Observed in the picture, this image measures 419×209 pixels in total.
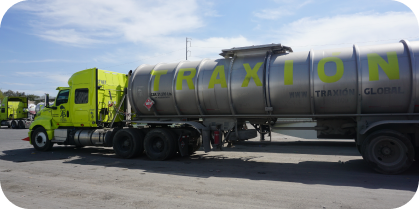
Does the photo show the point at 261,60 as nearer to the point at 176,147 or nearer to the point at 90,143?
the point at 176,147

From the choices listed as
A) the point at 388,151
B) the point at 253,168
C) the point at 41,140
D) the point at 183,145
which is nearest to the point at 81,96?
the point at 41,140

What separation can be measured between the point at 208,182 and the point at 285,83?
3.85 meters

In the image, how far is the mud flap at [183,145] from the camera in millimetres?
10094

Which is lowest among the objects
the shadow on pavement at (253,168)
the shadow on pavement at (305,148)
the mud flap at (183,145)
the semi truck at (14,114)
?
the shadow on pavement at (253,168)

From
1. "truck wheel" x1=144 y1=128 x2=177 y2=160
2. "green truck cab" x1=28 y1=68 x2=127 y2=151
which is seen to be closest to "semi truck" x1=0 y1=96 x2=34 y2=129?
"green truck cab" x1=28 y1=68 x2=127 y2=151

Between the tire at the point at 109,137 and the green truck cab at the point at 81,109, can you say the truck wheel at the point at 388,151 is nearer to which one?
the tire at the point at 109,137

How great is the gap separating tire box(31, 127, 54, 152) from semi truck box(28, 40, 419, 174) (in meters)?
0.05

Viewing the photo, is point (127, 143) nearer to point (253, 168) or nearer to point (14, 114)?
point (253, 168)

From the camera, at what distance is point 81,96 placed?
11.9 metres

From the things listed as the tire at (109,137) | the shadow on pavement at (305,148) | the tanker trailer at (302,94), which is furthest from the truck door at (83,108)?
the shadow on pavement at (305,148)

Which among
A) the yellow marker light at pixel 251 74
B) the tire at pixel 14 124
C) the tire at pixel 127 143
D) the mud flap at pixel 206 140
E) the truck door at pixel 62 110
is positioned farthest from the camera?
the tire at pixel 14 124

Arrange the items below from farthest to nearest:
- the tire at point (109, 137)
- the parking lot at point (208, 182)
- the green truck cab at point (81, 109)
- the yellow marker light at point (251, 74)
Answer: the green truck cab at point (81, 109) → the tire at point (109, 137) → the yellow marker light at point (251, 74) → the parking lot at point (208, 182)

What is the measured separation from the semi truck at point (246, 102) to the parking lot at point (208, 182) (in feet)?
2.80

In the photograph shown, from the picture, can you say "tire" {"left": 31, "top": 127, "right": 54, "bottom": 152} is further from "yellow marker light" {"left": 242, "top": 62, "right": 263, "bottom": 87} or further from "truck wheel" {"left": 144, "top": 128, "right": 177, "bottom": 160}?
"yellow marker light" {"left": 242, "top": 62, "right": 263, "bottom": 87}
